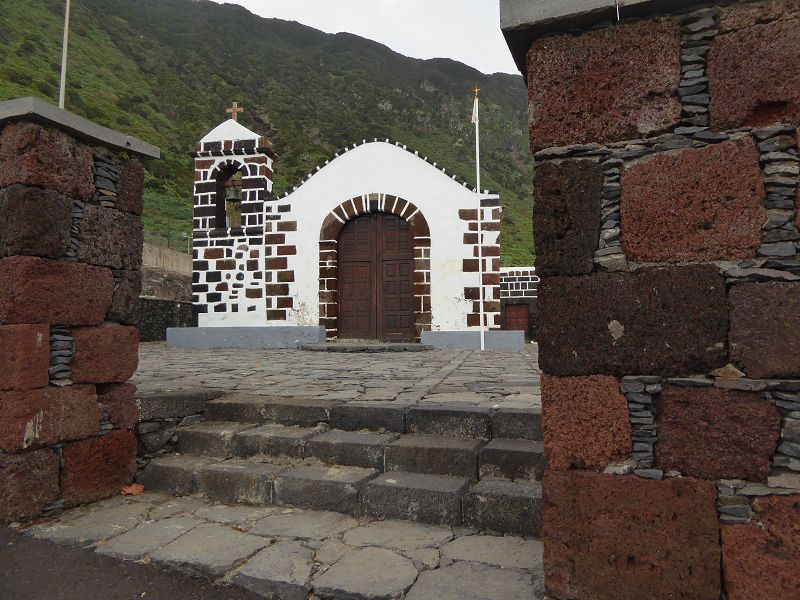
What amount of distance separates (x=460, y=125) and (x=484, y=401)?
64.5 m

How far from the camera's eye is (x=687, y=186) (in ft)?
5.93

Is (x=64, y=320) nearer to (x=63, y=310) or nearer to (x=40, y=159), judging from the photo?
(x=63, y=310)

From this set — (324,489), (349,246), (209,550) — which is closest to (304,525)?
(324,489)

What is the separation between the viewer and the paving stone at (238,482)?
9.84 ft

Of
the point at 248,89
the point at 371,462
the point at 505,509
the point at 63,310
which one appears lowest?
the point at 505,509

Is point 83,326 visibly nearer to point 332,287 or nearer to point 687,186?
point 687,186

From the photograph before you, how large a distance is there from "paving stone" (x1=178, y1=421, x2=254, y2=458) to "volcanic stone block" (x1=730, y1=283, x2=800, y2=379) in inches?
115

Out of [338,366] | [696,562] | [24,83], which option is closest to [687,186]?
[696,562]

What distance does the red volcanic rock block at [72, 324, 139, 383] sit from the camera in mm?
3118

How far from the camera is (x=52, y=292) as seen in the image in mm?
2967

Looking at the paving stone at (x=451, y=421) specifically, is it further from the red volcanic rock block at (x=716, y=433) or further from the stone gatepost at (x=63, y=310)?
the stone gatepost at (x=63, y=310)

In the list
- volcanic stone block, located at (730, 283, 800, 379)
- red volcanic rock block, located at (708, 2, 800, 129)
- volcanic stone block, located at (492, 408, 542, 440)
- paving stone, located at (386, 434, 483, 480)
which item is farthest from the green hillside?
volcanic stone block, located at (730, 283, 800, 379)

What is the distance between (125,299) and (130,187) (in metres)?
0.73

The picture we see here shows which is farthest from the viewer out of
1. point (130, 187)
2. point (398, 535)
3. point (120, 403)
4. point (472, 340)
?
point (472, 340)
